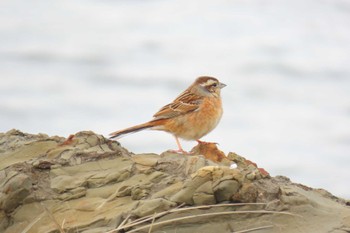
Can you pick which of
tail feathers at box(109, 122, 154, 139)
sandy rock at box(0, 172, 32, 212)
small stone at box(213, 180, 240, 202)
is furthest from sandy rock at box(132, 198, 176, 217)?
tail feathers at box(109, 122, 154, 139)

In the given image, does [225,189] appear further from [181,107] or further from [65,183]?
[181,107]

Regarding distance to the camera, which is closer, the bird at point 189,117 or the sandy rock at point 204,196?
Result: the sandy rock at point 204,196

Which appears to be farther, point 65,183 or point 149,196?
point 65,183

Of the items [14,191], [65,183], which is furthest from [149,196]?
[14,191]

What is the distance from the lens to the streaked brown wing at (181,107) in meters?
7.60

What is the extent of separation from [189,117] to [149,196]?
2715 mm

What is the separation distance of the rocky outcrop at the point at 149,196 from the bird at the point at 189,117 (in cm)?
192

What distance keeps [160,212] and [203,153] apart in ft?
4.20

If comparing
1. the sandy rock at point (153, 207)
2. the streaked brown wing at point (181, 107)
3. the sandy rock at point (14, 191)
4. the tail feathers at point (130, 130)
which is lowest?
the sandy rock at point (153, 207)

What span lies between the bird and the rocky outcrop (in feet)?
6.30

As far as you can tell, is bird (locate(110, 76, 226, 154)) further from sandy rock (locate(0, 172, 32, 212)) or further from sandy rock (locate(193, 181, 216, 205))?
sandy rock (locate(193, 181, 216, 205))

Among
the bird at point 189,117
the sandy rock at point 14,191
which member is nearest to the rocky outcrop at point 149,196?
the sandy rock at point 14,191

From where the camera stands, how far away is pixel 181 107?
7605 millimetres

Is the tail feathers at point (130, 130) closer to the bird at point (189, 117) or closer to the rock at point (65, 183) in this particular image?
the bird at point (189, 117)
